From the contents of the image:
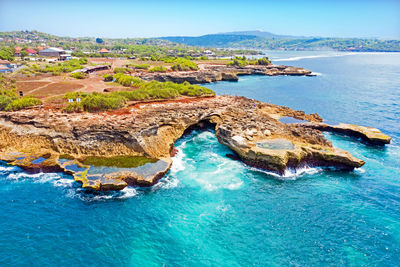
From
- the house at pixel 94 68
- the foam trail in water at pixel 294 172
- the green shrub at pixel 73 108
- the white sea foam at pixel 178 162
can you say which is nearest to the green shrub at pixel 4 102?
the green shrub at pixel 73 108

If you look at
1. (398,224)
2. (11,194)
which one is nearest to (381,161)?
(398,224)

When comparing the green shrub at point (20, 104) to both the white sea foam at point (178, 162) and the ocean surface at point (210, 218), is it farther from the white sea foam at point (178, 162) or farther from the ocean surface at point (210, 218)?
the white sea foam at point (178, 162)

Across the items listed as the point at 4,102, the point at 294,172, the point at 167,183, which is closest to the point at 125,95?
the point at 4,102

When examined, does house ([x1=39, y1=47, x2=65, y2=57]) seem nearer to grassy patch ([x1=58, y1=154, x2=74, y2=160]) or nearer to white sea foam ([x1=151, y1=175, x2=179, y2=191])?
grassy patch ([x1=58, y1=154, x2=74, y2=160])

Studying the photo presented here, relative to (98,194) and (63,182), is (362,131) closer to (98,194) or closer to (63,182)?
(98,194)

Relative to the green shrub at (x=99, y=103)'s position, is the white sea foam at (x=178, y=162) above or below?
below

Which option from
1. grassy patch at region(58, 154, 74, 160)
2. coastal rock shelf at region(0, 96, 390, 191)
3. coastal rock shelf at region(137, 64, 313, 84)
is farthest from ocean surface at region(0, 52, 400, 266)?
coastal rock shelf at region(137, 64, 313, 84)
